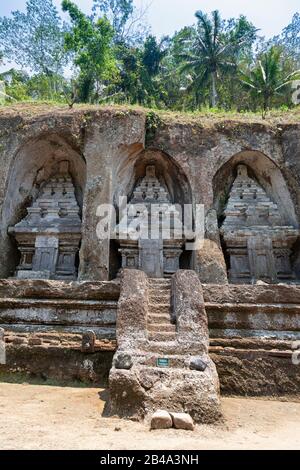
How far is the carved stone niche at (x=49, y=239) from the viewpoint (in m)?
10.7

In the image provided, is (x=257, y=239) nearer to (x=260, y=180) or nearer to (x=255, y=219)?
(x=255, y=219)

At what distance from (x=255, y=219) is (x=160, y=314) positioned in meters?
6.25

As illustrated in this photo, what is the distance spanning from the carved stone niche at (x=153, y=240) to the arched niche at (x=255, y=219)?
1.45 m

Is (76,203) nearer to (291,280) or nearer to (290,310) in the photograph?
(291,280)

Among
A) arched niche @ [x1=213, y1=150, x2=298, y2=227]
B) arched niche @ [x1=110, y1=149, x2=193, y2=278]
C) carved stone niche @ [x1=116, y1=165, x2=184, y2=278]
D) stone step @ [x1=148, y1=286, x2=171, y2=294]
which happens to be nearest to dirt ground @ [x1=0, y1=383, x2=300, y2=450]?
stone step @ [x1=148, y1=286, x2=171, y2=294]

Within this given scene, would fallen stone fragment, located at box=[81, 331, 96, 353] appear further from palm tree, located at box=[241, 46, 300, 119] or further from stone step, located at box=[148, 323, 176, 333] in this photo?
palm tree, located at box=[241, 46, 300, 119]

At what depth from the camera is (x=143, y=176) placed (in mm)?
12273

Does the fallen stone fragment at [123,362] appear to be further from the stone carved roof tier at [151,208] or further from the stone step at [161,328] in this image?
the stone carved roof tier at [151,208]

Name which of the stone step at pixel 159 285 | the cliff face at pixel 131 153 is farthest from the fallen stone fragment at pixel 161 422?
the cliff face at pixel 131 153

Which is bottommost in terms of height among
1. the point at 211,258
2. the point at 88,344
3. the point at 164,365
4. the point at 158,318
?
the point at 164,365

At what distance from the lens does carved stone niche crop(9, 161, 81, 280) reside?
10703mm

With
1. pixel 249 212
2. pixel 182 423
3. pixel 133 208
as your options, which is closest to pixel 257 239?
pixel 249 212

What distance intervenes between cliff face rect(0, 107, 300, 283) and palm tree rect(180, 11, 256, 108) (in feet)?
52.2
